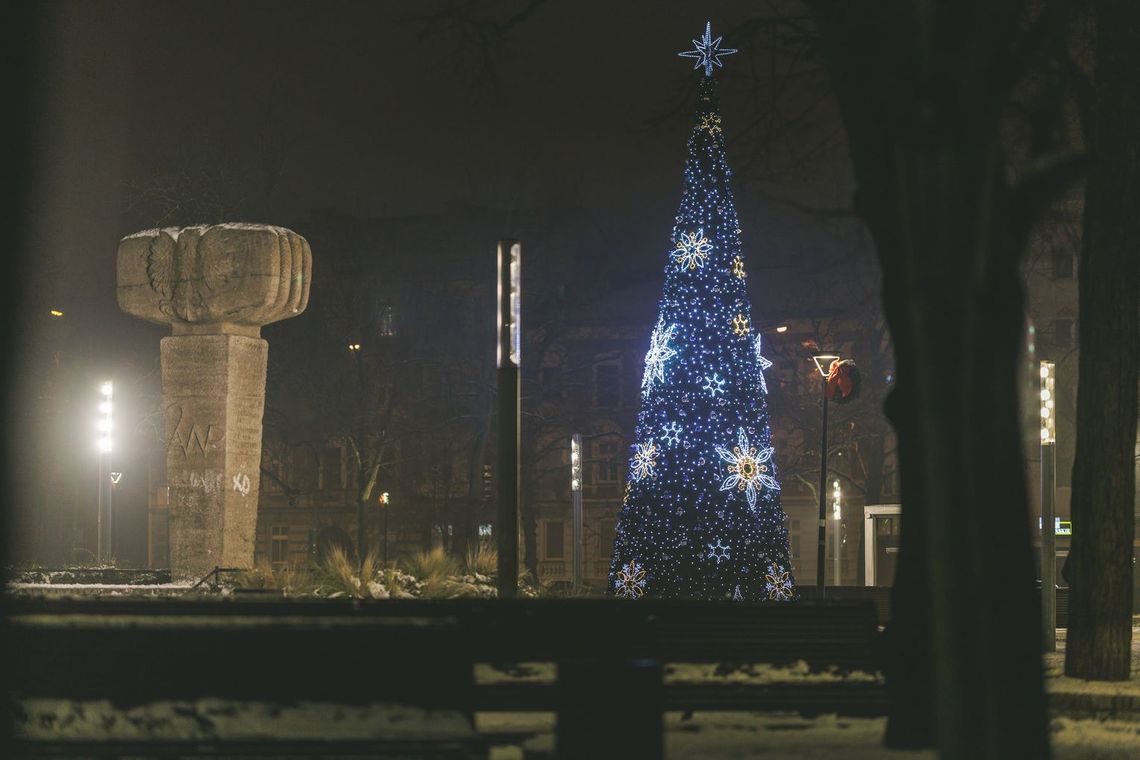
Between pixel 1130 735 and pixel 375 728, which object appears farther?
pixel 1130 735

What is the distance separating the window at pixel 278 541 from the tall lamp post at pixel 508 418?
231ft

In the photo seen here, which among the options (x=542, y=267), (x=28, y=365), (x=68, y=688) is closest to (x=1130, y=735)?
(x=68, y=688)

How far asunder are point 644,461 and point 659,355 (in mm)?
1488

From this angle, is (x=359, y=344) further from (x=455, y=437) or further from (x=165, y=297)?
(x=165, y=297)

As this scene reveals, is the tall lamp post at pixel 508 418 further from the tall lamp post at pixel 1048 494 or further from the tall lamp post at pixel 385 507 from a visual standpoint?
the tall lamp post at pixel 385 507

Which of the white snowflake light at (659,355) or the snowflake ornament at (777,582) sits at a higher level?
the white snowflake light at (659,355)

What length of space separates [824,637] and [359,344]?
4010cm

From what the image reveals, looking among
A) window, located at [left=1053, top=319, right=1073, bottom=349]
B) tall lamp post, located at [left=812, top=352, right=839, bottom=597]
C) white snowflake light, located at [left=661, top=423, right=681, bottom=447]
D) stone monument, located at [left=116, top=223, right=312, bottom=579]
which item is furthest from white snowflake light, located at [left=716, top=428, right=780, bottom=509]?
window, located at [left=1053, top=319, right=1073, bottom=349]

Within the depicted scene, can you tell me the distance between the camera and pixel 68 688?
9609 mm

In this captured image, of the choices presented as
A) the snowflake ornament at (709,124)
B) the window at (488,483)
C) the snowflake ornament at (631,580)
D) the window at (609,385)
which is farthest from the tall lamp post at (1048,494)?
the window at (609,385)

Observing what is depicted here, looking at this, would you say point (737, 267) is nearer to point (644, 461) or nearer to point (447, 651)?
point (644, 461)

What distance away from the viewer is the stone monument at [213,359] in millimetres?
26422

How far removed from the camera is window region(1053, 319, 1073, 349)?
7800cm

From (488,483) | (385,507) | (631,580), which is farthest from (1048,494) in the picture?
(385,507)
